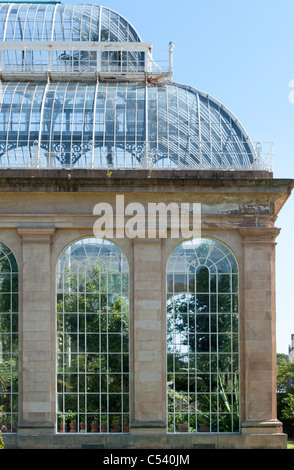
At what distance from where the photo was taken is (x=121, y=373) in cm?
3359

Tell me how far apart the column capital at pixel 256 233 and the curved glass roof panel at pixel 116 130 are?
376 cm

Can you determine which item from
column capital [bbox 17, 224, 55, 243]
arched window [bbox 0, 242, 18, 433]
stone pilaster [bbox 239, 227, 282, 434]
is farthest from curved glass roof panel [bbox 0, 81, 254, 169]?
arched window [bbox 0, 242, 18, 433]

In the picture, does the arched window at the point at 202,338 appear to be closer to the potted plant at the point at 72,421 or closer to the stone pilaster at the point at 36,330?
the potted plant at the point at 72,421

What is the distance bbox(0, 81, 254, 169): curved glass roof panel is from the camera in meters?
35.5

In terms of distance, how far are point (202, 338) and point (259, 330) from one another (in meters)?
2.70

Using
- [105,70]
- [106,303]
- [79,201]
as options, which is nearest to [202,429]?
[106,303]

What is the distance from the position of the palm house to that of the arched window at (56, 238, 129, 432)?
5 cm

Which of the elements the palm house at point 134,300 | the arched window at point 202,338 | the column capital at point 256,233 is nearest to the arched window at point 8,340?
the palm house at point 134,300

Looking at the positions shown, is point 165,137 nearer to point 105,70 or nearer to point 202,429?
point 105,70

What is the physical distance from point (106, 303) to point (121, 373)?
334cm

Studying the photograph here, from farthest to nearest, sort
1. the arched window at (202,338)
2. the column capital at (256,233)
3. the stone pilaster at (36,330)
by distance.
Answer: the column capital at (256,233), the arched window at (202,338), the stone pilaster at (36,330)

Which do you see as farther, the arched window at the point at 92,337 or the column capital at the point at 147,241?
the column capital at the point at 147,241

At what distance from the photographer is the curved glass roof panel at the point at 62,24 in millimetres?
44000
